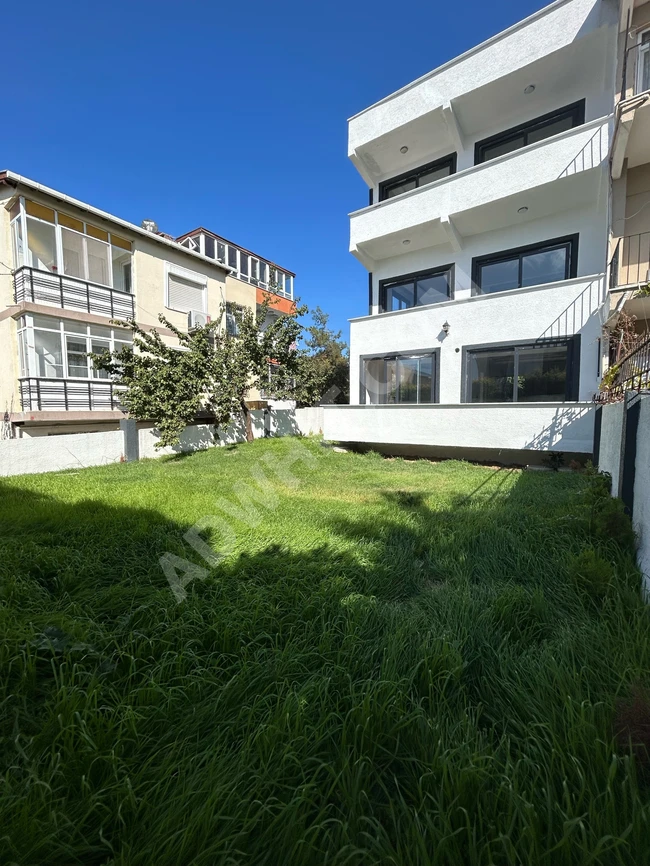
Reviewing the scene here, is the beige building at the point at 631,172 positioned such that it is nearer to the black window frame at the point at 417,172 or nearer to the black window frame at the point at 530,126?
the black window frame at the point at 530,126

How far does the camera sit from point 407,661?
211cm

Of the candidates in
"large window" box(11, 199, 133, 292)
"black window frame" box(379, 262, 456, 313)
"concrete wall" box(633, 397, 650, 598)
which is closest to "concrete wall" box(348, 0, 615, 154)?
"black window frame" box(379, 262, 456, 313)

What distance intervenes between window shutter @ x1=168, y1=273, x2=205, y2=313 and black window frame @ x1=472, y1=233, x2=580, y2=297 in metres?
12.5

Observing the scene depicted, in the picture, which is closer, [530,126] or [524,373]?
[524,373]

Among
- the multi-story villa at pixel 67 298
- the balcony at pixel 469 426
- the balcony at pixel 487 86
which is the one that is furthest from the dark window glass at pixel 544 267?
the multi-story villa at pixel 67 298

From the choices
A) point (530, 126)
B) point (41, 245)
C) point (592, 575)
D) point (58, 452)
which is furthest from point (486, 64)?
point (58, 452)

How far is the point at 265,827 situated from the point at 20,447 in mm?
10251

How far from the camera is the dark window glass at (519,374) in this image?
8.77 meters

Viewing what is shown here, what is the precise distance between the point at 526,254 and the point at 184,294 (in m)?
14.0

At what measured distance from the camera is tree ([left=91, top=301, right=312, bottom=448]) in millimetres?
11016

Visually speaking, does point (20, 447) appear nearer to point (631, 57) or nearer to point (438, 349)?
point (438, 349)

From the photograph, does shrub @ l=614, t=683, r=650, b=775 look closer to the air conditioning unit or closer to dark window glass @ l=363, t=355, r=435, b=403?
dark window glass @ l=363, t=355, r=435, b=403

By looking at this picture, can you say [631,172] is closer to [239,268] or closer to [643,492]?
[643,492]

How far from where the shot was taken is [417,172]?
1159cm
